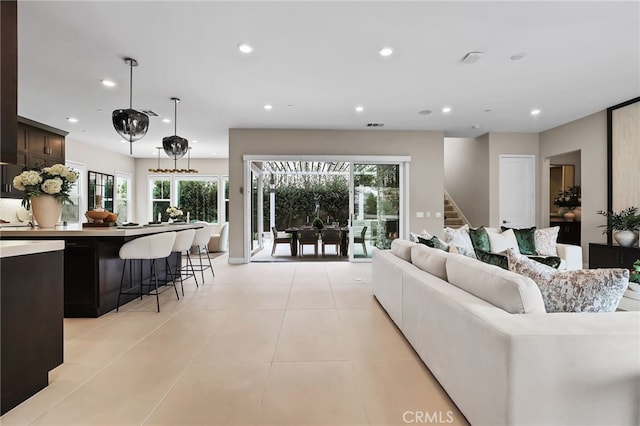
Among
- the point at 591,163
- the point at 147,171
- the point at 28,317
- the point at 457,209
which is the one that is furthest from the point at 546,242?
the point at 147,171

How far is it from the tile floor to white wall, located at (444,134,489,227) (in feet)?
16.3

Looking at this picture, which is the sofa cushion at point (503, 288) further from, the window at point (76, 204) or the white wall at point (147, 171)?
the white wall at point (147, 171)

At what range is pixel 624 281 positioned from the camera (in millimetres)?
1540

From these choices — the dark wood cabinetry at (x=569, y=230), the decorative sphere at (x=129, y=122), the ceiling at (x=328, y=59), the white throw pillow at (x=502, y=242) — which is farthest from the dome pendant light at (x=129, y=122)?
the dark wood cabinetry at (x=569, y=230)

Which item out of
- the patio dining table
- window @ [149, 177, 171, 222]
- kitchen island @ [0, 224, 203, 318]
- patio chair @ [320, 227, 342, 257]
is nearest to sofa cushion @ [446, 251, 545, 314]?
kitchen island @ [0, 224, 203, 318]

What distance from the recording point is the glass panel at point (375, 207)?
7.14 metres

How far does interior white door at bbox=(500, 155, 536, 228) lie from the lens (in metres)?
7.21

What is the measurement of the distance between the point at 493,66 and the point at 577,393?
3759mm

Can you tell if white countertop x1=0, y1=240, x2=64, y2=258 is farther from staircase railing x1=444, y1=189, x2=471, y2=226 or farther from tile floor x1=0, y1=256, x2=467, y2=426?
staircase railing x1=444, y1=189, x2=471, y2=226

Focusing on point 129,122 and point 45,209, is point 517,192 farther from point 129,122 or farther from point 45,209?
point 45,209

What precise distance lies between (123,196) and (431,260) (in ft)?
32.3

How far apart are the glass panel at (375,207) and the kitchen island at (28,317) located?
5562 mm

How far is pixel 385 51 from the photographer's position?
352 cm

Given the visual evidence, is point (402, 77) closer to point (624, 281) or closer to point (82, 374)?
point (624, 281)
